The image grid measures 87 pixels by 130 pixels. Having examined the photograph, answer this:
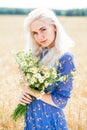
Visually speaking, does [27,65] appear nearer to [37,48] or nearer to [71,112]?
[37,48]

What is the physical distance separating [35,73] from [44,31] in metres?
0.38

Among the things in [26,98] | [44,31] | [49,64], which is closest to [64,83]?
[49,64]

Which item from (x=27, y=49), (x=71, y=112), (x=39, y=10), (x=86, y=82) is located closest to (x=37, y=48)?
(x=27, y=49)

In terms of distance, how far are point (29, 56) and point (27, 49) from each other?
0.11m

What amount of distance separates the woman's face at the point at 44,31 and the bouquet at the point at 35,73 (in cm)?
17

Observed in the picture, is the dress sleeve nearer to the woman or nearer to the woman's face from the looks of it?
the woman

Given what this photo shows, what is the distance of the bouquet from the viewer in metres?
3.73

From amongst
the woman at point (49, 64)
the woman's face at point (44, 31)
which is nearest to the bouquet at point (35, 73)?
the woman at point (49, 64)

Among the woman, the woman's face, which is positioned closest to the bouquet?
the woman

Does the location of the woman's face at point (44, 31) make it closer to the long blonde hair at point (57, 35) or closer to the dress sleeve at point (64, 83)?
the long blonde hair at point (57, 35)

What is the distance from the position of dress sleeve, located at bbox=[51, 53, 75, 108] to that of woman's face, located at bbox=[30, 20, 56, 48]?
192 millimetres

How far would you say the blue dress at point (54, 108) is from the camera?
383 centimetres

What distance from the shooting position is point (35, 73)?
3.74m

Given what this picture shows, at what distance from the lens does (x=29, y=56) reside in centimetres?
395
